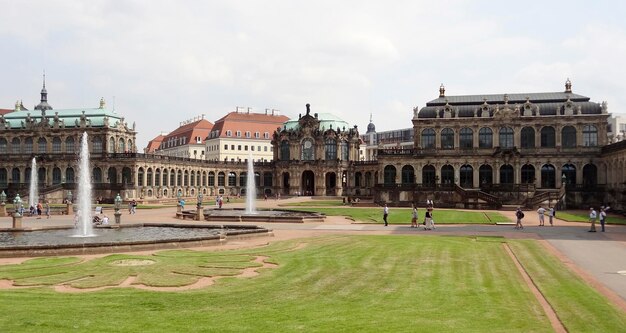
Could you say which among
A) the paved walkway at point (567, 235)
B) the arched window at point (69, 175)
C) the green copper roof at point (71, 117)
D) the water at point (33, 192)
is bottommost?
the paved walkway at point (567, 235)

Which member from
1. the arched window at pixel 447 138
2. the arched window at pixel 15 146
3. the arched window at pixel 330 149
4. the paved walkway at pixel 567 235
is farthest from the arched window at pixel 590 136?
the arched window at pixel 15 146

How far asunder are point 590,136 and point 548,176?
9139mm

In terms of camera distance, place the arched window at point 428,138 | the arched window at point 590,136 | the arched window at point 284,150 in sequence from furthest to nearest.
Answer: the arched window at point 284,150, the arched window at point 428,138, the arched window at point 590,136

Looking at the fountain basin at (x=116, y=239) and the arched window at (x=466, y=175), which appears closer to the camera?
the fountain basin at (x=116, y=239)

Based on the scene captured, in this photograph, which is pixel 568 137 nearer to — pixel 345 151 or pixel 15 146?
pixel 345 151

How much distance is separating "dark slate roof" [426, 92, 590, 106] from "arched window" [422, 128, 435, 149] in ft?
17.4

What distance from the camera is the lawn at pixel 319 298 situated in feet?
51.4

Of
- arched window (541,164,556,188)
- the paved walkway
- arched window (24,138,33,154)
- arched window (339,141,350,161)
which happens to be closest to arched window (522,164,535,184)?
arched window (541,164,556,188)

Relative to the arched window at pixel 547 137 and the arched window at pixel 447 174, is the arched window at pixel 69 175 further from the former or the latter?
the arched window at pixel 547 137

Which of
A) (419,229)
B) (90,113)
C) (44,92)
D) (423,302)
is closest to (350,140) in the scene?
(90,113)

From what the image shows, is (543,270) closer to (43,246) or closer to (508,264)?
(508,264)

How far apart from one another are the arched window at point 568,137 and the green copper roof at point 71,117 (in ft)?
281

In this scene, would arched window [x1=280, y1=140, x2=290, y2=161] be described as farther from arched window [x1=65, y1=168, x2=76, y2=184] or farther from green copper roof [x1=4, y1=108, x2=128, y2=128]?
arched window [x1=65, y1=168, x2=76, y2=184]

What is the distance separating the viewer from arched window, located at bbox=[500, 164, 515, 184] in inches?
3720
